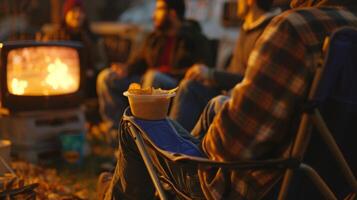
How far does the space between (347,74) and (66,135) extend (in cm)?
309

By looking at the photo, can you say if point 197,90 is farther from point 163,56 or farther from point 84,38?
point 84,38

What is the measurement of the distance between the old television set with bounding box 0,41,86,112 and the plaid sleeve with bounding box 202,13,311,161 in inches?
107

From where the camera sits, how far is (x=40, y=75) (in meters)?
4.70

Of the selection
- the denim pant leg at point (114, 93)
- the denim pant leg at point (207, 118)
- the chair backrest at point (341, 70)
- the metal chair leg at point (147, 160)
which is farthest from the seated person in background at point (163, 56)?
the chair backrest at point (341, 70)

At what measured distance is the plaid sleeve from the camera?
76.3 inches

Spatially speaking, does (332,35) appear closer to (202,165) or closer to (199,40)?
(202,165)

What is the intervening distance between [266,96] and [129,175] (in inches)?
35.5

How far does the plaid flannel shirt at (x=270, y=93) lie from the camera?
194 centimetres

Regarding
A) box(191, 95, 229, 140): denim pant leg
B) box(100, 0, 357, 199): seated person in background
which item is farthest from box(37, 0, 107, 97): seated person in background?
box(100, 0, 357, 199): seated person in background

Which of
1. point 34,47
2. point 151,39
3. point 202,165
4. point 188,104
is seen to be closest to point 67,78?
point 34,47

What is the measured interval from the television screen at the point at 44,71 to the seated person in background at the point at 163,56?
57 cm

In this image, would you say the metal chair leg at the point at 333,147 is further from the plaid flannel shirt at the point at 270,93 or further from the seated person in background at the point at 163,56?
the seated person in background at the point at 163,56

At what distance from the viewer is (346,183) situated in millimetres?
2266

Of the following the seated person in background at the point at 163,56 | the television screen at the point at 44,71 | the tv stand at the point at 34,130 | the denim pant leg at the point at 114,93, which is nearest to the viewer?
the television screen at the point at 44,71
